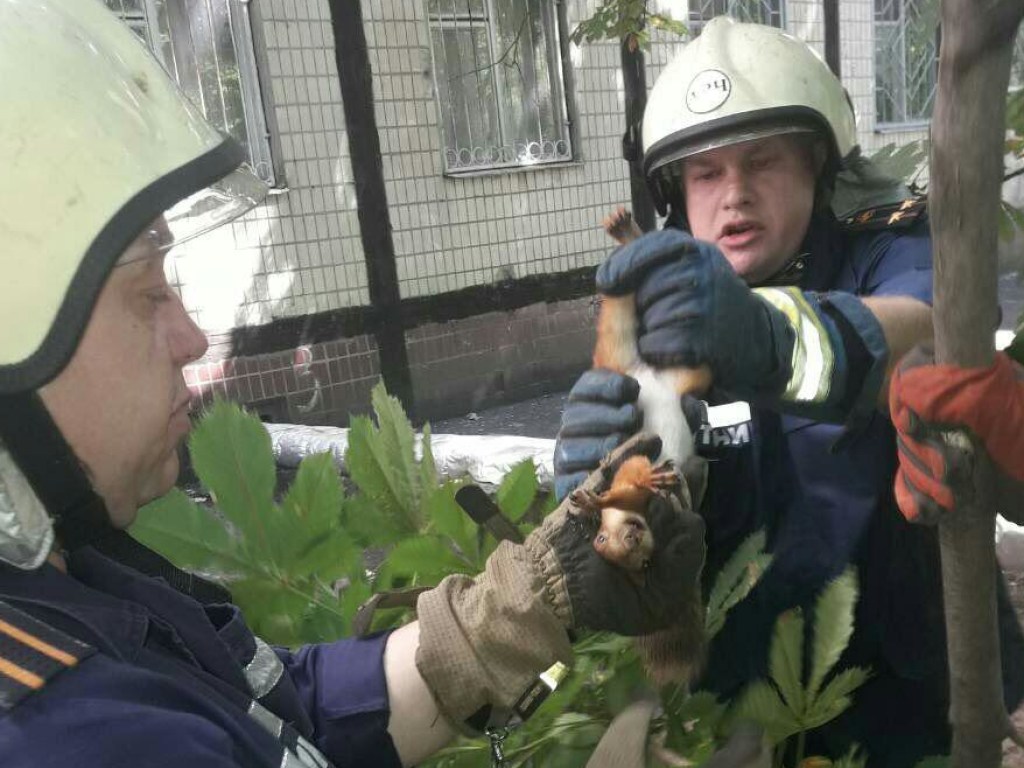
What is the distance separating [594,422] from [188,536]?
2.35 ft

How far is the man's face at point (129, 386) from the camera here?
1050 mm

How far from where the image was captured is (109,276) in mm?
1068

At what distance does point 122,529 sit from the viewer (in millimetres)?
1177

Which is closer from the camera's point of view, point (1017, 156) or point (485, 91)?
point (1017, 156)

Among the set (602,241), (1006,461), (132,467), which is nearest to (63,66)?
(132,467)

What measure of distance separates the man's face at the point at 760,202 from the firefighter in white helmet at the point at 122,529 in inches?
28.9

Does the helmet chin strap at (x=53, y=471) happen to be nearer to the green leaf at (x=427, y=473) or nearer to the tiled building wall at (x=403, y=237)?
the green leaf at (x=427, y=473)

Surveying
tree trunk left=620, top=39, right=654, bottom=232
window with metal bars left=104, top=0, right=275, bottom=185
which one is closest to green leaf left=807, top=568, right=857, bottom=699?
window with metal bars left=104, top=0, right=275, bottom=185

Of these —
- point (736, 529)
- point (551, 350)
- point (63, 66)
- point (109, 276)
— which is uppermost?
point (63, 66)

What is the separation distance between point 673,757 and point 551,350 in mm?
6908

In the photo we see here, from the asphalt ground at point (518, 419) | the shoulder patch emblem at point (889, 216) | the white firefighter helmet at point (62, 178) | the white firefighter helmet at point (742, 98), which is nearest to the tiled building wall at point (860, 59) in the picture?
the asphalt ground at point (518, 419)

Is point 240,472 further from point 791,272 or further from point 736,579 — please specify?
point 791,272

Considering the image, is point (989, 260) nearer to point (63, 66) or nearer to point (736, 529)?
point (736, 529)

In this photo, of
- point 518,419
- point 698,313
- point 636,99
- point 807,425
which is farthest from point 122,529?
point 636,99
